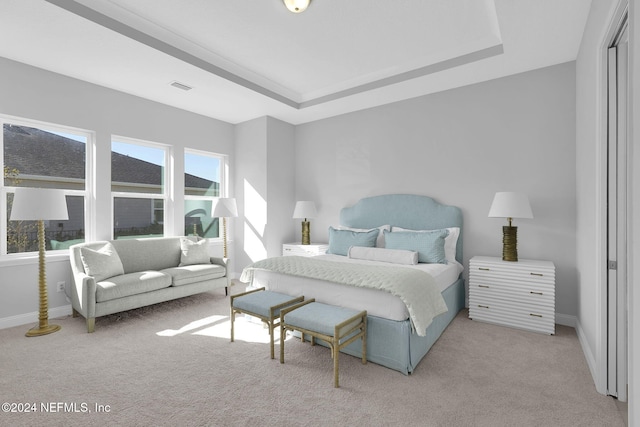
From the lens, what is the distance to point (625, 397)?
197cm

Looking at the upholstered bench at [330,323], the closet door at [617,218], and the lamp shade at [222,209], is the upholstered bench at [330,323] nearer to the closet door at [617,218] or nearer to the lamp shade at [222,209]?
the closet door at [617,218]

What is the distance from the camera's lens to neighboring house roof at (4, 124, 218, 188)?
3.42 metres

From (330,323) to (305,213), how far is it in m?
2.86

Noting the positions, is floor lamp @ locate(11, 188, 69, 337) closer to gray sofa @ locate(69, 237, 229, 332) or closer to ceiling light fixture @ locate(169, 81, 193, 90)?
gray sofa @ locate(69, 237, 229, 332)

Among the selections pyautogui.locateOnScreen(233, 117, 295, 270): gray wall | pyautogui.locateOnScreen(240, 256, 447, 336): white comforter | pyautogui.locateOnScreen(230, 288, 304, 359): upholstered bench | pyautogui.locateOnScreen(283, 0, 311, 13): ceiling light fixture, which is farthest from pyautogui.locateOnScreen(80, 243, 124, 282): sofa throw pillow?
pyautogui.locateOnScreen(283, 0, 311, 13): ceiling light fixture

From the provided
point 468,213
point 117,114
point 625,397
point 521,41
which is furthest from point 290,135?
point 625,397

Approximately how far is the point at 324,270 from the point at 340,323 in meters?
0.74

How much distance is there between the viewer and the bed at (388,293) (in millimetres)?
2360

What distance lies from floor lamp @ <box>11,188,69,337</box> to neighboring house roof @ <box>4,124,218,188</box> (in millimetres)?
735

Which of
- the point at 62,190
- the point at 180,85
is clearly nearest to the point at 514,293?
the point at 180,85

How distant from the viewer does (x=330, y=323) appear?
224 cm

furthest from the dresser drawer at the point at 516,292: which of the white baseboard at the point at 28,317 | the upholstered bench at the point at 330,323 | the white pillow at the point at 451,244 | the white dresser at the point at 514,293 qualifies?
the white baseboard at the point at 28,317

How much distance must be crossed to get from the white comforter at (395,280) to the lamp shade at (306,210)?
72.2 inches

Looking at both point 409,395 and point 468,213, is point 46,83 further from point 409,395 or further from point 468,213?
point 468,213
